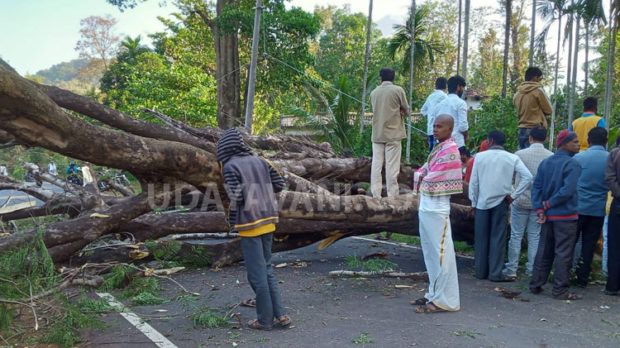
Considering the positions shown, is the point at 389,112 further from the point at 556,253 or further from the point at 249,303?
the point at 249,303

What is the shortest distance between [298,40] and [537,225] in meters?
15.7

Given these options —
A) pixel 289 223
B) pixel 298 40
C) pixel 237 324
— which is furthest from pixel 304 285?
pixel 298 40

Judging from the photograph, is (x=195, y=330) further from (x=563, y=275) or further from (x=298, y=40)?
(x=298, y=40)

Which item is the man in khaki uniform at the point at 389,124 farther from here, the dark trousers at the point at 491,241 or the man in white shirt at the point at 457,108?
the dark trousers at the point at 491,241

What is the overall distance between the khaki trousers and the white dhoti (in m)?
2.65

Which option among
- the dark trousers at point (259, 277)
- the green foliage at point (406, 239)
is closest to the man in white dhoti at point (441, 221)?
the dark trousers at point (259, 277)

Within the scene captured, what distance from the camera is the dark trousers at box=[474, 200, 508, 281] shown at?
21.9 ft

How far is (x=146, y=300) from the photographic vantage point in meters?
5.77

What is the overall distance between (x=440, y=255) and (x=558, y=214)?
1.65 metres

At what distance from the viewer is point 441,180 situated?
5387mm

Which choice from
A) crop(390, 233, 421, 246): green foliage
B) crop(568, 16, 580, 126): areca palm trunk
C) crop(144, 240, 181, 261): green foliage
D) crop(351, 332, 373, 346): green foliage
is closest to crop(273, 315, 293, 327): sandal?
crop(351, 332, 373, 346): green foliage

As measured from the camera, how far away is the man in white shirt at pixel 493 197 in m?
6.61

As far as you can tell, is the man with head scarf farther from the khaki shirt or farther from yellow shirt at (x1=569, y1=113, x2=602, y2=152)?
yellow shirt at (x1=569, y1=113, x2=602, y2=152)

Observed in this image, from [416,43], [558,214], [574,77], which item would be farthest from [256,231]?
[574,77]
